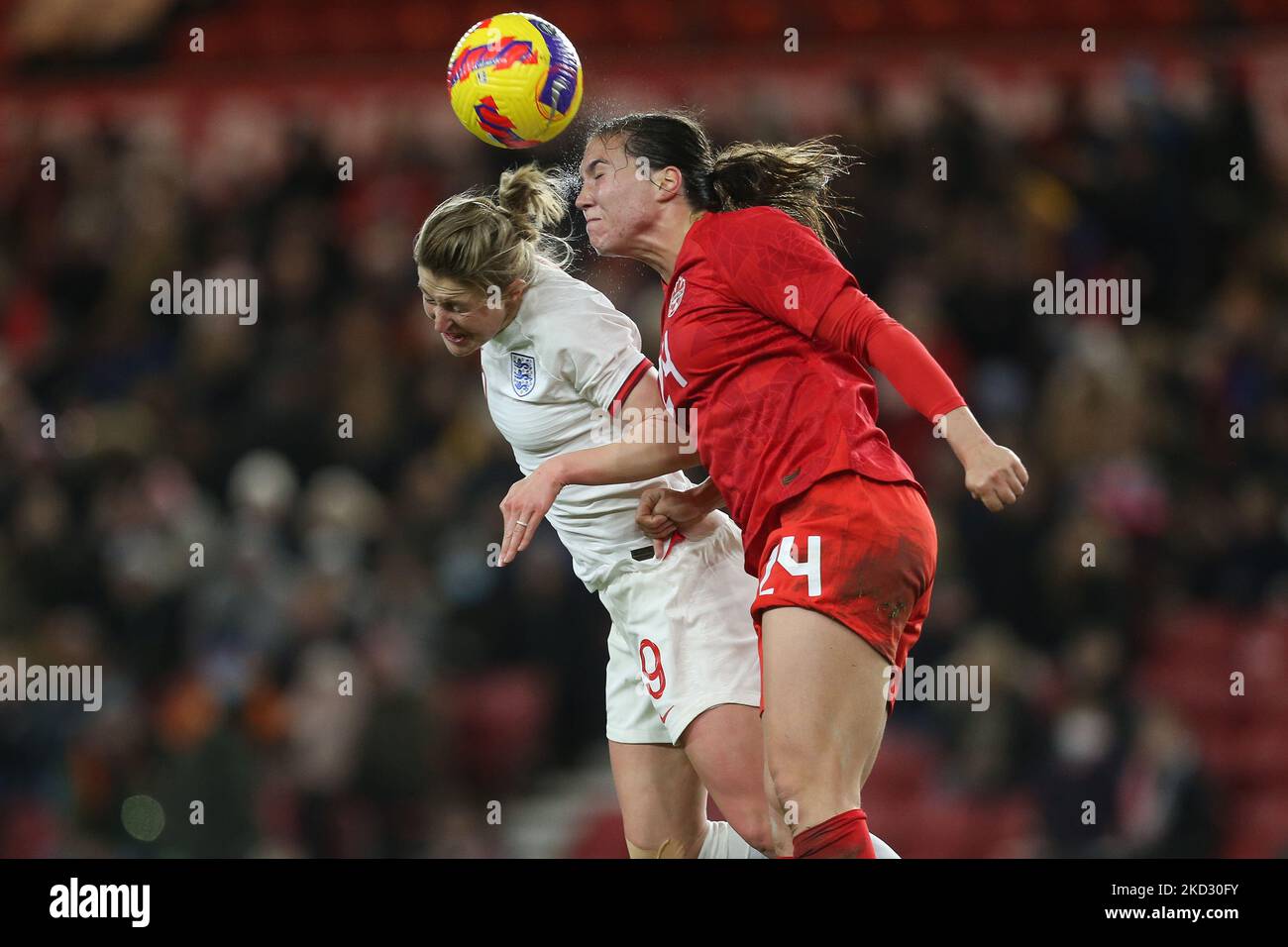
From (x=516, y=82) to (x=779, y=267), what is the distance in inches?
35.0

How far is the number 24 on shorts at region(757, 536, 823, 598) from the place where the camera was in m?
2.83

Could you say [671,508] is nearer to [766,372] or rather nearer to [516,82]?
[766,372]

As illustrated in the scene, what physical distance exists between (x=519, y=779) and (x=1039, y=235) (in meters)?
3.42

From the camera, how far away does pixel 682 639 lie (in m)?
3.35

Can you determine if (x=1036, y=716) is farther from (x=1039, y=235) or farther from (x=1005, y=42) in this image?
(x=1005, y=42)

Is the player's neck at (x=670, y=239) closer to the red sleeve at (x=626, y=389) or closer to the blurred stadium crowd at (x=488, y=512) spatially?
the red sleeve at (x=626, y=389)

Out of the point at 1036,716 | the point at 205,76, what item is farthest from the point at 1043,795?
the point at 205,76

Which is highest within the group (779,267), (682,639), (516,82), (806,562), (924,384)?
(516,82)

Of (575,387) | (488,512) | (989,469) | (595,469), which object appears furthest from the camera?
(488,512)

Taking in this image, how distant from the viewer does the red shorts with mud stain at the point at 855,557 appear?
9.29 feet

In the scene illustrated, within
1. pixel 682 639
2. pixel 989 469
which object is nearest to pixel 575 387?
pixel 682 639

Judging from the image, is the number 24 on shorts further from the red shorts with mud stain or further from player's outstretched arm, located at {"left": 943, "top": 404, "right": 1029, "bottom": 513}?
player's outstretched arm, located at {"left": 943, "top": 404, "right": 1029, "bottom": 513}

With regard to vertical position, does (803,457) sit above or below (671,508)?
above

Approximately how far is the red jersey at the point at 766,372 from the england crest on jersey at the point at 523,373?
446mm
